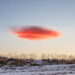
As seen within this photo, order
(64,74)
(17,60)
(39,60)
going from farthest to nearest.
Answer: (39,60)
(17,60)
(64,74)

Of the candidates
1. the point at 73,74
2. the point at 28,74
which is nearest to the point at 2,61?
the point at 28,74

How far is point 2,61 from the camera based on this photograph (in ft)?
53.8

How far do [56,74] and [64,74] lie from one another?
35cm

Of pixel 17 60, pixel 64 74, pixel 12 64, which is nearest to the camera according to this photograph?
pixel 64 74

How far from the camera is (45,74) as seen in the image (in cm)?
1045

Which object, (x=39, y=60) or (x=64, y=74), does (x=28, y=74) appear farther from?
(x=39, y=60)

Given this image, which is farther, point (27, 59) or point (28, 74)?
point (27, 59)

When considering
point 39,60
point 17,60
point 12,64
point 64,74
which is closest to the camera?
point 64,74

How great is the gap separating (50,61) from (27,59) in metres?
1.71

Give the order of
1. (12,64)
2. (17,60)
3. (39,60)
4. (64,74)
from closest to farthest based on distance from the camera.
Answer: (64,74) < (12,64) < (17,60) < (39,60)

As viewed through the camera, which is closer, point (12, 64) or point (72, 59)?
point (12, 64)

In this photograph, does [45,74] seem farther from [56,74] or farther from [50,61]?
[50,61]

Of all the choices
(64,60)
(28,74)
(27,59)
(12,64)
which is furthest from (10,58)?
(28,74)

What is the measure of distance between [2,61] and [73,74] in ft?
23.6
